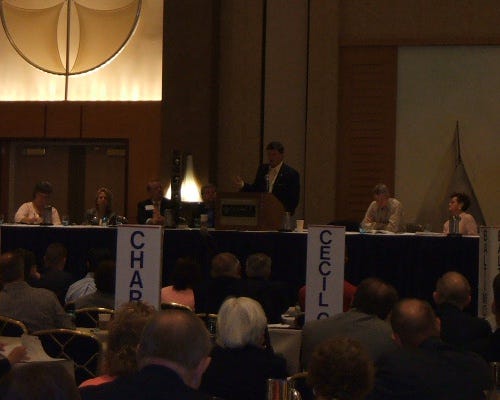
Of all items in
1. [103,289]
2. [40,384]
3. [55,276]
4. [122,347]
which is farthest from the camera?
[55,276]

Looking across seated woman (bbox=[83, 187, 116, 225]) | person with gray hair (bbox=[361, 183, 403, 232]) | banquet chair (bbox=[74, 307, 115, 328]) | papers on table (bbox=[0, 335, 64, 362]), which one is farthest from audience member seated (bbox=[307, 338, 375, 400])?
seated woman (bbox=[83, 187, 116, 225])

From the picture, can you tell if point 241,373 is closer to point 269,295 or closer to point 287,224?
point 269,295

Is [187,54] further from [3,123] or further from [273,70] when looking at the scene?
[3,123]

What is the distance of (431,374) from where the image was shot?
351 cm

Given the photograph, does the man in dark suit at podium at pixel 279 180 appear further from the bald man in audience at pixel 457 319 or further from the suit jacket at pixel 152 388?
the suit jacket at pixel 152 388

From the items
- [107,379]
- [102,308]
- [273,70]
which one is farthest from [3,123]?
[107,379]

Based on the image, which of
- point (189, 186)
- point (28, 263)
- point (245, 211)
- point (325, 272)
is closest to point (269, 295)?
point (325, 272)

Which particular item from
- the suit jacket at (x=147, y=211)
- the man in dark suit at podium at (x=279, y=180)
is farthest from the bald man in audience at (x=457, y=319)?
the suit jacket at (x=147, y=211)

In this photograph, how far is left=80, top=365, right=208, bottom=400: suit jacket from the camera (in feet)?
8.26

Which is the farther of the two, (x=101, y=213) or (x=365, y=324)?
(x=101, y=213)

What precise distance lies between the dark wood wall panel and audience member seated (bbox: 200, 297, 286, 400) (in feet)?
24.1

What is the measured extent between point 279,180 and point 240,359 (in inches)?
Result: 213

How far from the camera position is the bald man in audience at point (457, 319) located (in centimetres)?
486

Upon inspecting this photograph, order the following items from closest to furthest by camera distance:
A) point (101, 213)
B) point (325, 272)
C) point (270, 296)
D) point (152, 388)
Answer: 1. point (152, 388)
2. point (325, 272)
3. point (270, 296)
4. point (101, 213)
